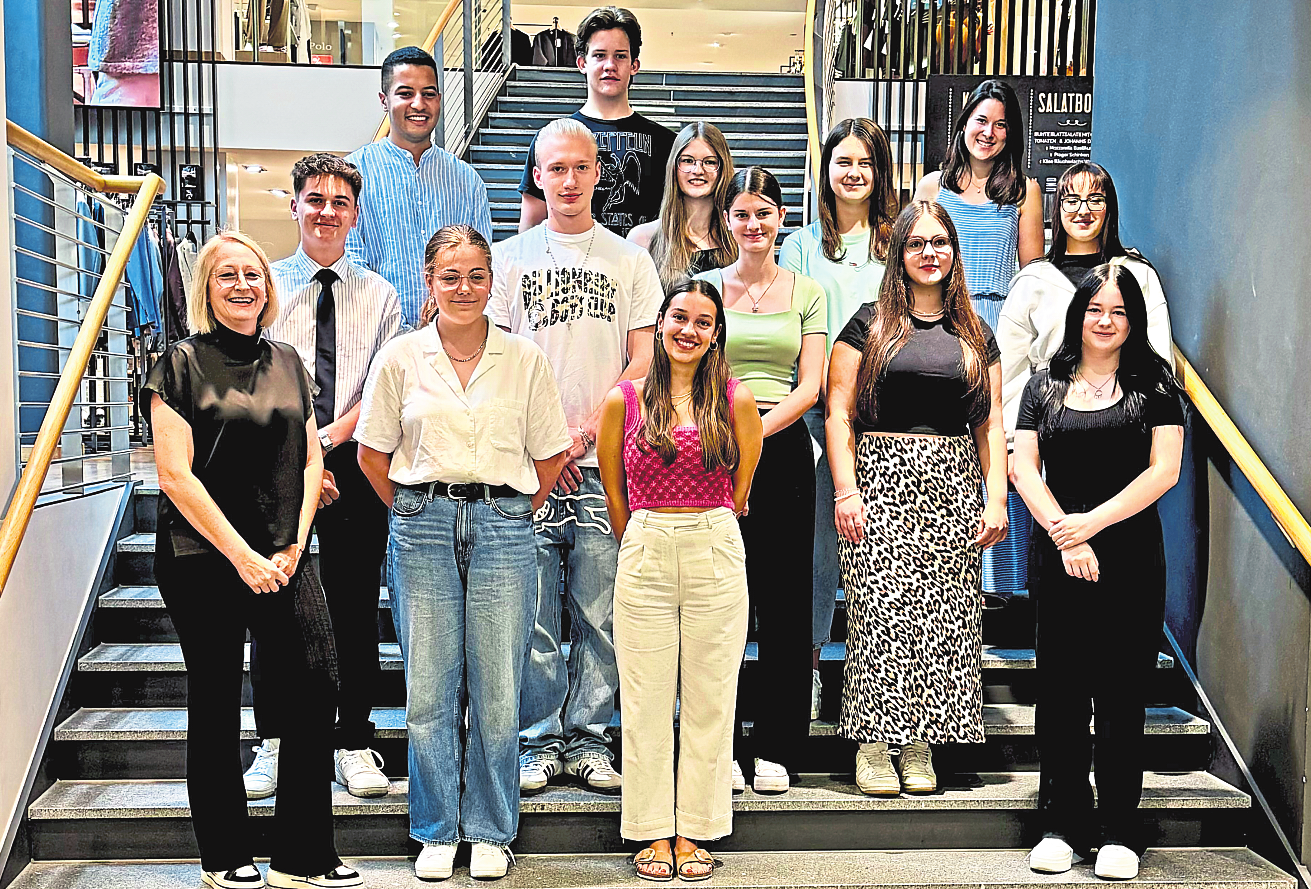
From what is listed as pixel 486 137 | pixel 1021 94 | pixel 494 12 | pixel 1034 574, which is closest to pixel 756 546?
pixel 1034 574

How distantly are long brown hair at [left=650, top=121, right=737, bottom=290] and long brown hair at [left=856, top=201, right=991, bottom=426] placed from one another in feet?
1.63

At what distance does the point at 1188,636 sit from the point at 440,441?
256 cm

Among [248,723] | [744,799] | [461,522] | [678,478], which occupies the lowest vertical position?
[744,799]

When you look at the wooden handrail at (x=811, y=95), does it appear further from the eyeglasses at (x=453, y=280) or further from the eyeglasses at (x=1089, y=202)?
the eyeglasses at (x=453, y=280)

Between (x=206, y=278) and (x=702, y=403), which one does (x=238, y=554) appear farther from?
(x=702, y=403)

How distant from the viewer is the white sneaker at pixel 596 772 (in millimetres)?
3473

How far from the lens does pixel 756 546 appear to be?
141 inches

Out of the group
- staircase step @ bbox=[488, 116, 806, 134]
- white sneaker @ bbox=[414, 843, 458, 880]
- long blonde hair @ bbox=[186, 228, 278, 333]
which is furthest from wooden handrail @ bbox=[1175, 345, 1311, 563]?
staircase step @ bbox=[488, 116, 806, 134]

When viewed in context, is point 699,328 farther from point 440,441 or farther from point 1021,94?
point 1021,94

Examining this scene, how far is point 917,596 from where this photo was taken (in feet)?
11.3

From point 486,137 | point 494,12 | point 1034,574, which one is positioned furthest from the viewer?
point 494,12

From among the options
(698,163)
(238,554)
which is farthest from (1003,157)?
(238,554)

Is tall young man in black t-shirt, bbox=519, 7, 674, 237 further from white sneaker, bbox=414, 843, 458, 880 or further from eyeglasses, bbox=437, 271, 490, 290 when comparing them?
white sneaker, bbox=414, 843, 458, 880

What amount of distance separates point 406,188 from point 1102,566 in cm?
233
